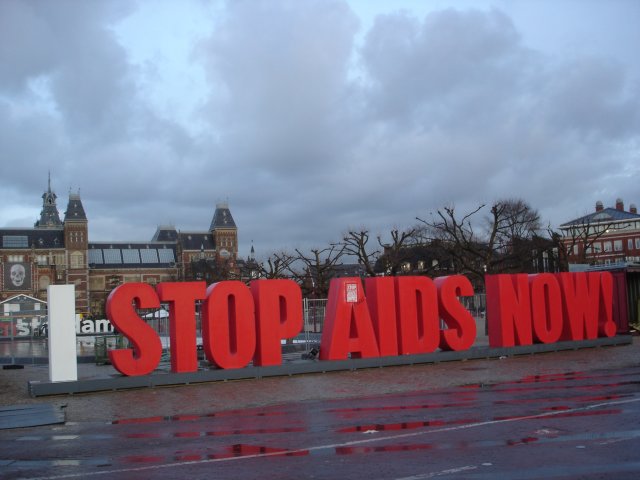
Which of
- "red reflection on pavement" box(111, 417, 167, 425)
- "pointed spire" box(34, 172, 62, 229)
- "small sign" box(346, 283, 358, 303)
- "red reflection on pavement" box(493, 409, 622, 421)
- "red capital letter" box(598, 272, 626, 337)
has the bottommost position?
"red reflection on pavement" box(111, 417, 167, 425)

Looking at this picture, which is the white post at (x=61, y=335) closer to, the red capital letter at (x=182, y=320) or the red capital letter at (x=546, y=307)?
the red capital letter at (x=182, y=320)

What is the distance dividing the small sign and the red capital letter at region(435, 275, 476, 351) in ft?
11.4

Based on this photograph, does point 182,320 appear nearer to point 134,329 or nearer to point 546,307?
point 134,329

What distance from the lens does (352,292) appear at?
23.8 metres

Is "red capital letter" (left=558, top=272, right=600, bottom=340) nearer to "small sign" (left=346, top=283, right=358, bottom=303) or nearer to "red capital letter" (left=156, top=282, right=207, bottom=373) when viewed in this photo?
"small sign" (left=346, top=283, right=358, bottom=303)

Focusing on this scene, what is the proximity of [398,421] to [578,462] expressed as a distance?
14.5 ft

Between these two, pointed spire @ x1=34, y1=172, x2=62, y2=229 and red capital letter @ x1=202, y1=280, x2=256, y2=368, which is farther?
pointed spire @ x1=34, y1=172, x2=62, y2=229

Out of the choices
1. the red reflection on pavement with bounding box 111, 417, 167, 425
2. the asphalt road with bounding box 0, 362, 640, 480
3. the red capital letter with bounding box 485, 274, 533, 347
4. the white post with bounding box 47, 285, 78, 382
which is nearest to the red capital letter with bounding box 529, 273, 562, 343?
the red capital letter with bounding box 485, 274, 533, 347

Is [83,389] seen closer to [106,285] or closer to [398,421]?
[398,421]

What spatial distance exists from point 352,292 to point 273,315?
2.78 m

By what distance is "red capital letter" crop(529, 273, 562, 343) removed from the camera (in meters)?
27.7

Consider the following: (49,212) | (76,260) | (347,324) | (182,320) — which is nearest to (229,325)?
(182,320)

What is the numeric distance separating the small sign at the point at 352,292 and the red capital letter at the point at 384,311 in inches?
24.7

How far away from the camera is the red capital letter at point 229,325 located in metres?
21.8
